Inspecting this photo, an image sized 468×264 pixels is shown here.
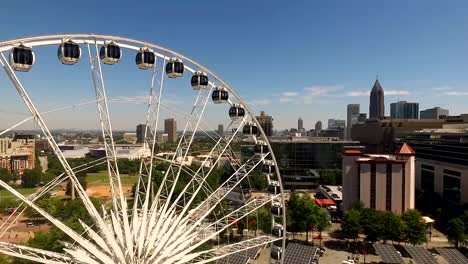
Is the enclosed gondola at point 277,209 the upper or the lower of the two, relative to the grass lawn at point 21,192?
upper

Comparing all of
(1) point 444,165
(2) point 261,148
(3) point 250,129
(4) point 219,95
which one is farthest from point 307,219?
(1) point 444,165

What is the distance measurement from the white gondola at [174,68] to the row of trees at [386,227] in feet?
122

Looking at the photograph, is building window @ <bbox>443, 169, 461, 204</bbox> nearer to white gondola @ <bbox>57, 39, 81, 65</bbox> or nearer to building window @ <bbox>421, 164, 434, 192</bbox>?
building window @ <bbox>421, 164, 434, 192</bbox>

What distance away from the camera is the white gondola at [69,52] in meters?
21.1

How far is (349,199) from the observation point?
66.8 meters

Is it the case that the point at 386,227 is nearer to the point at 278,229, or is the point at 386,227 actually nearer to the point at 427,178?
the point at 278,229

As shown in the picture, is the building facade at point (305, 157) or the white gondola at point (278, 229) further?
the building facade at point (305, 157)

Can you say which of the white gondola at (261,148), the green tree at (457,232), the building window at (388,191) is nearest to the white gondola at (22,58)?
the white gondola at (261,148)

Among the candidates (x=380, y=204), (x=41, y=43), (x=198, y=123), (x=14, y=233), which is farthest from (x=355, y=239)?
(x=14, y=233)

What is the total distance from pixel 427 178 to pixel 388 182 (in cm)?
3009

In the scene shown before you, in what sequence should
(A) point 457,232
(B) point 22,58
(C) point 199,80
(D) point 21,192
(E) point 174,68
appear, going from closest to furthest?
(B) point 22,58 → (E) point 174,68 → (C) point 199,80 → (A) point 457,232 → (D) point 21,192

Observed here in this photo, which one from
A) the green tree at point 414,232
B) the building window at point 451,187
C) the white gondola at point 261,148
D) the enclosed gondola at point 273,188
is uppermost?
the white gondola at point 261,148

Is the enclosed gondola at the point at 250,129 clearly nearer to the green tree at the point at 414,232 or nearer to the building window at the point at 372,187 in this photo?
the green tree at the point at 414,232

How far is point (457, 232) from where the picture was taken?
2042 inches
